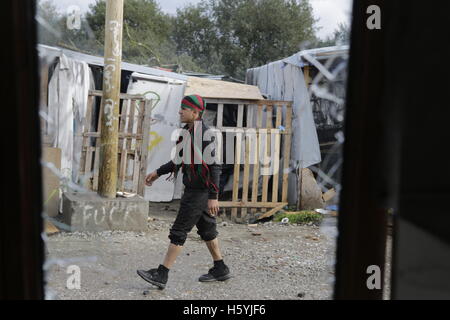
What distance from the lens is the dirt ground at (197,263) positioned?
4289 mm

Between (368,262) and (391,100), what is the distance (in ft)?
1.50

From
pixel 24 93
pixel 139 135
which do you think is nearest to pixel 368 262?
pixel 24 93

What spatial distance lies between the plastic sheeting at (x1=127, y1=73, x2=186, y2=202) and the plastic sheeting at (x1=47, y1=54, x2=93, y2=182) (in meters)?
1.59

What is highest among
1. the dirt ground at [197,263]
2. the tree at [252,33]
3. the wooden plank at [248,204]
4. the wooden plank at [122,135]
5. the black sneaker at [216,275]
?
the tree at [252,33]

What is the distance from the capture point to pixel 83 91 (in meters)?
7.63

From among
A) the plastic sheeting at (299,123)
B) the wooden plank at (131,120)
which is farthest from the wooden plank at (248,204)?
the wooden plank at (131,120)

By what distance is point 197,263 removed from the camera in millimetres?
5371

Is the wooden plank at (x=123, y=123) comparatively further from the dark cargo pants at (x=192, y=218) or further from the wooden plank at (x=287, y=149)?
the dark cargo pants at (x=192, y=218)

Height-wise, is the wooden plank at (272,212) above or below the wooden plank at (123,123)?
below

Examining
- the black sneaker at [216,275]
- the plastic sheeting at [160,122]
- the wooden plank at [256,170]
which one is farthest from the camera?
the plastic sheeting at [160,122]

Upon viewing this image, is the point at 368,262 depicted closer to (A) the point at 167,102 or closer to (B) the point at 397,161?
(B) the point at 397,161

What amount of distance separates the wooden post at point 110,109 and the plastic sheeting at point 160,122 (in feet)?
7.90

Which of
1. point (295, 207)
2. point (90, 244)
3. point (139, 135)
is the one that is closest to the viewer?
point (90, 244)

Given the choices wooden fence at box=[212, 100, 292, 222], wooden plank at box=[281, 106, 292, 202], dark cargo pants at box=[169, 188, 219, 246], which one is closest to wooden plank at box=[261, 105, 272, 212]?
wooden fence at box=[212, 100, 292, 222]
